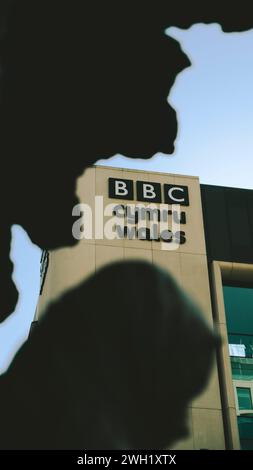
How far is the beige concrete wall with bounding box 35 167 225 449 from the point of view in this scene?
14.9 m

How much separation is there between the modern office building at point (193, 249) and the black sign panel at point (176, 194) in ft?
0.11

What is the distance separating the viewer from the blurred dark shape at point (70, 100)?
2457mm

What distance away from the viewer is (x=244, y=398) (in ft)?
53.3

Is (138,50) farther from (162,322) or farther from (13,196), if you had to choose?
(162,322)

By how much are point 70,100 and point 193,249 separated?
14891 millimetres

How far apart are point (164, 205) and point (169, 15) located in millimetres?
15354

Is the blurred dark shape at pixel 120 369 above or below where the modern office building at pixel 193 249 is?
below

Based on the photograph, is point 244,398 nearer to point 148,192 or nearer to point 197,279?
point 197,279

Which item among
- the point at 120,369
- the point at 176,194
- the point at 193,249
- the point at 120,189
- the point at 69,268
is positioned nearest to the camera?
the point at 120,369

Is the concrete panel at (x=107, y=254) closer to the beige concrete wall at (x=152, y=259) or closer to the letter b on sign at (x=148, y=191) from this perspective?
the beige concrete wall at (x=152, y=259)

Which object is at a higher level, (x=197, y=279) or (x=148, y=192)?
(x=148, y=192)

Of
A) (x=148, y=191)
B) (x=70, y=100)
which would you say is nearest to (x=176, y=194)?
(x=148, y=191)

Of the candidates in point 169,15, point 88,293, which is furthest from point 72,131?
point 88,293

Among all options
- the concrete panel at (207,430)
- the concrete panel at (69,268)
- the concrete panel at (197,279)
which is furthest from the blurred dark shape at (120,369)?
the concrete panel at (69,268)
